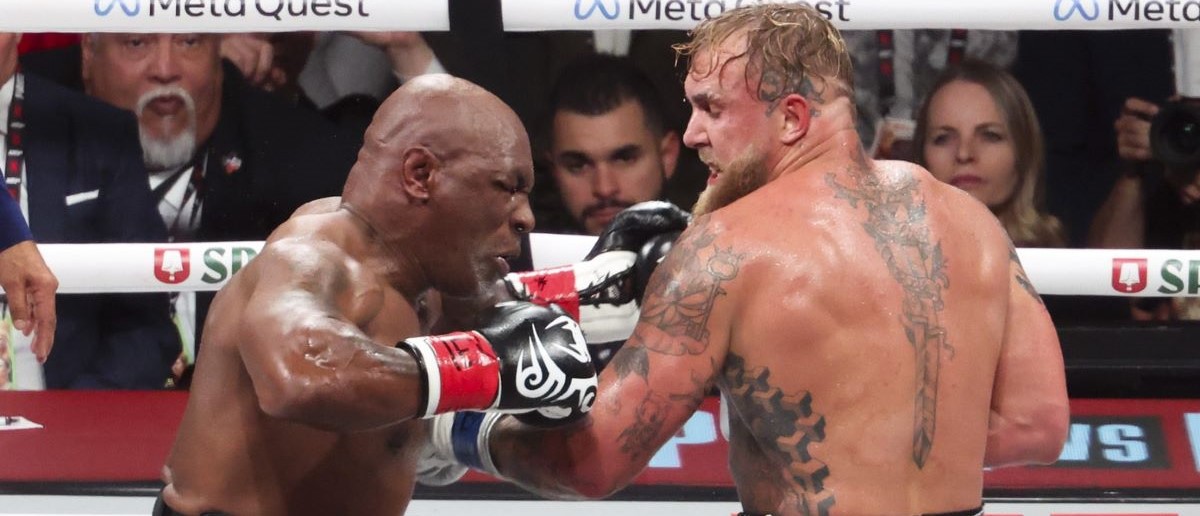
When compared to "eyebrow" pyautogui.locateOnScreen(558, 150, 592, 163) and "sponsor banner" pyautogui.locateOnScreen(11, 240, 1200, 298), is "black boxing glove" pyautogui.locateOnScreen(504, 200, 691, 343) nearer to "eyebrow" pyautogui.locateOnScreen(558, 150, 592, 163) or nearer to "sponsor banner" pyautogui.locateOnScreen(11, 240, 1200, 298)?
"sponsor banner" pyautogui.locateOnScreen(11, 240, 1200, 298)

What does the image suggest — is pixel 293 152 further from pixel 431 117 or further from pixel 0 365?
pixel 431 117

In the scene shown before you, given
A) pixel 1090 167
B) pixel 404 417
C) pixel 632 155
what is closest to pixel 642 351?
pixel 404 417

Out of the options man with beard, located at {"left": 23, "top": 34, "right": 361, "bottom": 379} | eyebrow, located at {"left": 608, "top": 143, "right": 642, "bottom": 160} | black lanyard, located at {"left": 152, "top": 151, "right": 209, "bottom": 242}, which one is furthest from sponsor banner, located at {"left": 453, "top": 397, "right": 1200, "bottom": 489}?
black lanyard, located at {"left": 152, "top": 151, "right": 209, "bottom": 242}

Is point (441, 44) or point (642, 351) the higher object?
point (441, 44)

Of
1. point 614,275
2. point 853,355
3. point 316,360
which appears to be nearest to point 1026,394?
point 853,355

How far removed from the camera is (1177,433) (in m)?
3.35

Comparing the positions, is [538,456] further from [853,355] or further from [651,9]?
[651,9]

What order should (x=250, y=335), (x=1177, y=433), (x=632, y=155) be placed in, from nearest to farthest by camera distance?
(x=250, y=335) → (x=1177, y=433) → (x=632, y=155)

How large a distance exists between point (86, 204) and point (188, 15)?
645 millimetres

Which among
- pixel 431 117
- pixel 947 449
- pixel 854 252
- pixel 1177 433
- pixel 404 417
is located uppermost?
pixel 431 117

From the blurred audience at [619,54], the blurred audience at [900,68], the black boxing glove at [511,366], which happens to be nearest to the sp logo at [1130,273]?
the blurred audience at [900,68]

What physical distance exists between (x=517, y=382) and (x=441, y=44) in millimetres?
1901

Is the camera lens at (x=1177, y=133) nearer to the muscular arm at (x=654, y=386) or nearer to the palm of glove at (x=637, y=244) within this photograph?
the palm of glove at (x=637, y=244)

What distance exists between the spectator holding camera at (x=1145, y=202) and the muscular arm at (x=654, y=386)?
1.97 m
